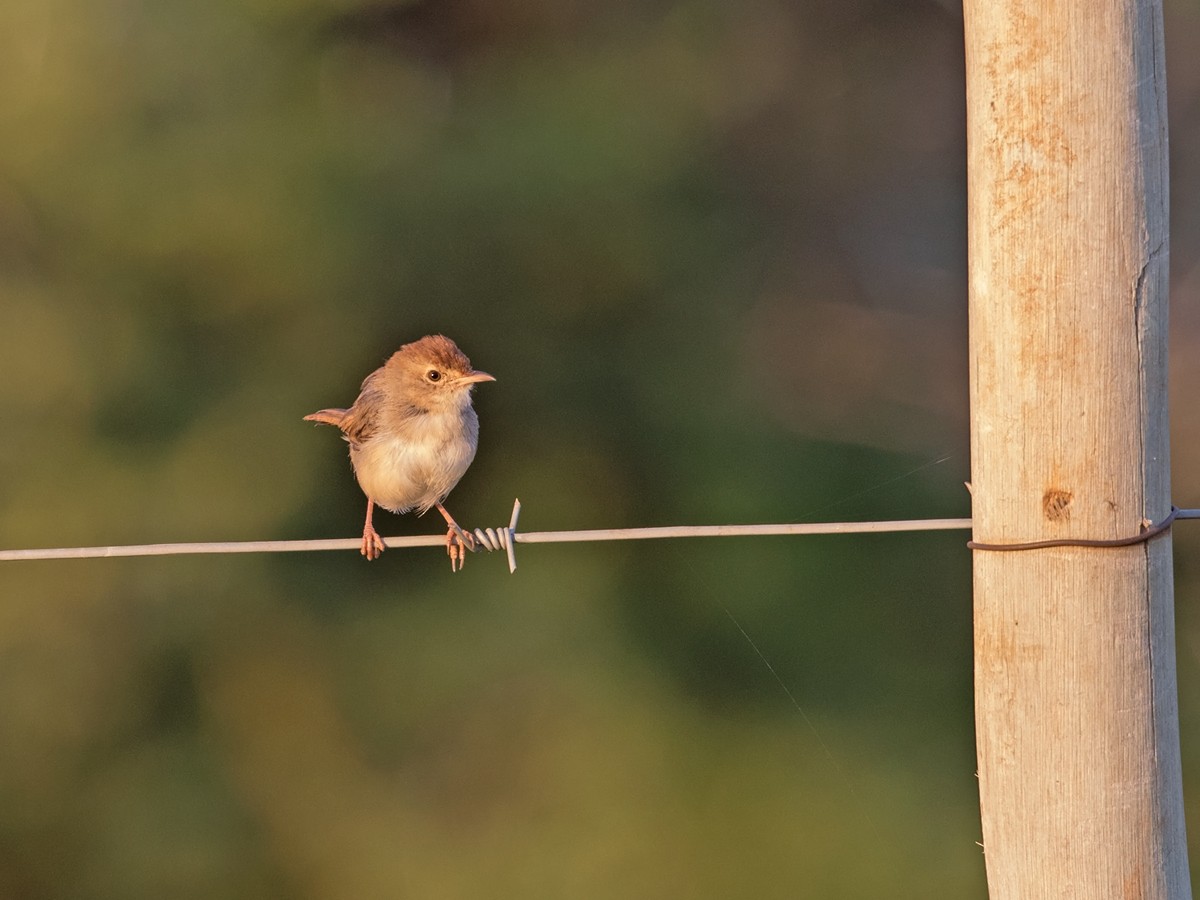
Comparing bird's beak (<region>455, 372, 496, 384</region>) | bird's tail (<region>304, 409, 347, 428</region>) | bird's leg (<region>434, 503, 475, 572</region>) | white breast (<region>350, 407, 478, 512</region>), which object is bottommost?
bird's leg (<region>434, 503, 475, 572</region>)

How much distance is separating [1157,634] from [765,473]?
496 cm

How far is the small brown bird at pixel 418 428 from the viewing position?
432 centimetres

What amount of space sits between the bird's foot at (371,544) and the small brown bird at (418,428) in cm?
3

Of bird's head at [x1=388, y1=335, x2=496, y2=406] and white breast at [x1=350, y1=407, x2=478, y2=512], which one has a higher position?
bird's head at [x1=388, y1=335, x2=496, y2=406]

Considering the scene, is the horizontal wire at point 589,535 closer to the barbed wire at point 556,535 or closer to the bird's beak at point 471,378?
the barbed wire at point 556,535

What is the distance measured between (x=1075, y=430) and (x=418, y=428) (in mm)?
2389

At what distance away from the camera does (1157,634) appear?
2383 millimetres

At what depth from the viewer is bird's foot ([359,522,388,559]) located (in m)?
3.43

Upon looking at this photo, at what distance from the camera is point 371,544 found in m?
3.65

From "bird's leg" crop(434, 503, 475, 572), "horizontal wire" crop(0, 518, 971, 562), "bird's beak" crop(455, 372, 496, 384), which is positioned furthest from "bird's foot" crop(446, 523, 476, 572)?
"bird's beak" crop(455, 372, 496, 384)

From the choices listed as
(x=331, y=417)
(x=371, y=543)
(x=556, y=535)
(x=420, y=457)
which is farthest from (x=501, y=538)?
(x=331, y=417)

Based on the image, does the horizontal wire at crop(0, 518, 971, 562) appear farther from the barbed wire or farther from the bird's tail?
the bird's tail

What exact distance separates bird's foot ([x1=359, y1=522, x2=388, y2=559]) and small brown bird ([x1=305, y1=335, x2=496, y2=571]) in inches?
1.0

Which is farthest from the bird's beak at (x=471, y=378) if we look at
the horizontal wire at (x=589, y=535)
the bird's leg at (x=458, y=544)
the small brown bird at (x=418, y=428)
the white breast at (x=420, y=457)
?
the horizontal wire at (x=589, y=535)
